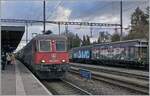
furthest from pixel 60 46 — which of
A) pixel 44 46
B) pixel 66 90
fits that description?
Result: pixel 66 90

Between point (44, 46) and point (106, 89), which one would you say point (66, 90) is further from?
point (44, 46)

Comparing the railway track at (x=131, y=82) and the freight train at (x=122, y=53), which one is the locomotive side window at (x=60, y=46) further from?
the freight train at (x=122, y=53)

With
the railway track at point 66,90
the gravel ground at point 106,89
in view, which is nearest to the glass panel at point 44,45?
A: the railway track at point 66,90

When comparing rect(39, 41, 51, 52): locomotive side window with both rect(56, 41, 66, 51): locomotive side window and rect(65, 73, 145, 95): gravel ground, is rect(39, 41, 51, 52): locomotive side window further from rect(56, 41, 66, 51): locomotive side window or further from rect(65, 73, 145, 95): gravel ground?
rect(65, 73, 145, 95): gravel ground

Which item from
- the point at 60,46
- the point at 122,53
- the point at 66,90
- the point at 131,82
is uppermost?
the point at 60,46

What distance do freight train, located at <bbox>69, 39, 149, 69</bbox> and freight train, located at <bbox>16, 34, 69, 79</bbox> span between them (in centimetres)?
1414

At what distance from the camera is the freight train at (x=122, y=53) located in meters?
36.9

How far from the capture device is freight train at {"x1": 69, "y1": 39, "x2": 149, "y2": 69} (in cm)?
3688

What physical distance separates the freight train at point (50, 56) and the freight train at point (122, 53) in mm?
14138

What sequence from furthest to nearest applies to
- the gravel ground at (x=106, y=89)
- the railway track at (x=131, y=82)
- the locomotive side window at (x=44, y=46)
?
the locomotive side window at (x=44, y=46) < the railway track at (x=131, y=82) < the gravel ground at (x=106, y=89)

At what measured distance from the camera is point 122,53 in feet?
134

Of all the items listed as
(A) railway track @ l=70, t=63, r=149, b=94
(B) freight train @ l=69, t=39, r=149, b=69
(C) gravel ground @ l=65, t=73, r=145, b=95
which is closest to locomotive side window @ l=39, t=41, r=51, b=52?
(C) gravel ground @ l=65, t=73, r=145, b=95

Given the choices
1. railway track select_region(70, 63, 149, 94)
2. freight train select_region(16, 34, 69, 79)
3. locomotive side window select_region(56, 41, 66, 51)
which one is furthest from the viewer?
locomotive side window select_region(56, 41, 66, 51)

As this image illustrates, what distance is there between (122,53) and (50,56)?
18.4 meters
